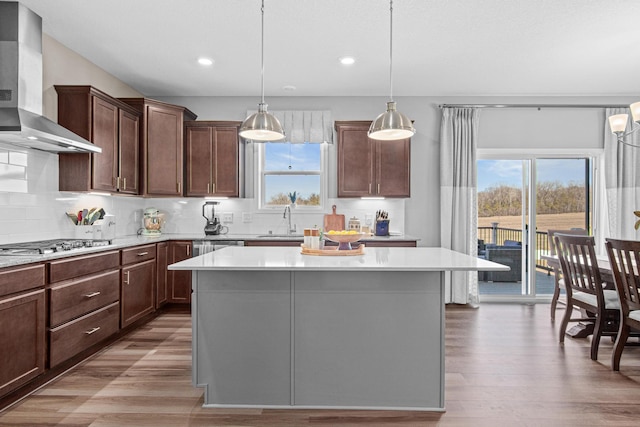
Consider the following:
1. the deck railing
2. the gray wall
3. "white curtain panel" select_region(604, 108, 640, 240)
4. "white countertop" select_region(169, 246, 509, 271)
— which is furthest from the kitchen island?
"white curtain panel" select_region(604, 108, 640, 240)

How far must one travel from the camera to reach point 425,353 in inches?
92.1

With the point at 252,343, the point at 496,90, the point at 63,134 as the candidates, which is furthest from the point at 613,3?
the point at 63,134

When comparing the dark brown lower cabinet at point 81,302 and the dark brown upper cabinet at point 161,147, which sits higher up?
the dark brown upper cabinet at point 161,147

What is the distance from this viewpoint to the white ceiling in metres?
3.04

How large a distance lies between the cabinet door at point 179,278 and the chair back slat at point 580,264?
3787 millimetres

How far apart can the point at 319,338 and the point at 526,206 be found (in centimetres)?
407

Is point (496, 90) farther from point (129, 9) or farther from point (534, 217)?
point (129, 9)

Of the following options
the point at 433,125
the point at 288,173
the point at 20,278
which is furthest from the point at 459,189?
the point at 20,278

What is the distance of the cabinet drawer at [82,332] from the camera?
2762mm

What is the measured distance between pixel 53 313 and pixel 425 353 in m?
2.44

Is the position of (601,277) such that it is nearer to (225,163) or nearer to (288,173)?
(288,173)

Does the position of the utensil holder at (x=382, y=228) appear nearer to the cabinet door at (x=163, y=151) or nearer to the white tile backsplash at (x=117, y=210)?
the white tile backsplash at (x=117, y=210)

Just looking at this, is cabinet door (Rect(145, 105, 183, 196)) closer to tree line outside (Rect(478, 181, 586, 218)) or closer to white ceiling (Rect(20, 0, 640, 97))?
white ceiling (Rect(20, 0, 640, 97))

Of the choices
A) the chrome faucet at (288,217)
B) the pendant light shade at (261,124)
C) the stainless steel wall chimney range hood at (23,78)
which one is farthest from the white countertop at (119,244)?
the pendant light shade at (261,124)
